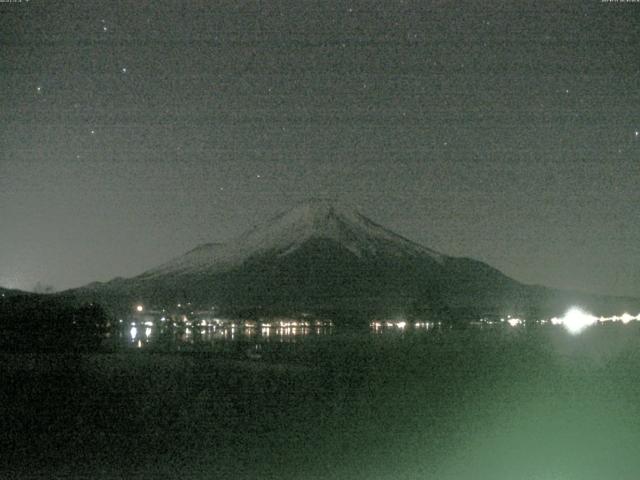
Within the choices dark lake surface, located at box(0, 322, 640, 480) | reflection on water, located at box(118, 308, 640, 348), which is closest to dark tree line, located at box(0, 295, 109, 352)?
reflection on water, located at box(118, 308, 640, 348)

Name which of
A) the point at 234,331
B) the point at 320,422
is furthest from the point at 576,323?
the point at 320,422

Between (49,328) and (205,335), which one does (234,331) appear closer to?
(205,335)

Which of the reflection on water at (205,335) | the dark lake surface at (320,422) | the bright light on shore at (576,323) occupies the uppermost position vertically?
the bright light on shore at (576,323)

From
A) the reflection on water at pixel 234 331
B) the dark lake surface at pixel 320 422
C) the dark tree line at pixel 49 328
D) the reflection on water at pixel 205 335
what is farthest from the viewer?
the reflection on water at pixel 234 331

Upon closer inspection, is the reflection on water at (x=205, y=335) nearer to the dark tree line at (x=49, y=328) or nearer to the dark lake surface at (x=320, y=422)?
the dark tree line at (x=49, y=328)

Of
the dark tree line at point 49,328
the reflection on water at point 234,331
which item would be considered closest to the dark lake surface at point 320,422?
the dark tree line at point 49,328

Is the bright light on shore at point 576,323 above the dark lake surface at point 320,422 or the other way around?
above

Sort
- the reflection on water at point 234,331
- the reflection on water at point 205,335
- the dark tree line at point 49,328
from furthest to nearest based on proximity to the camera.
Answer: the reflection on water at point 234,331 < the reflection on water at point 205,335 < the dark tree line at point 49,328

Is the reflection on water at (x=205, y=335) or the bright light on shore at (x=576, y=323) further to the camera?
the bright light on shore at (x=576, y=323)

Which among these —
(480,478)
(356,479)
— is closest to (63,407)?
(356,479)
